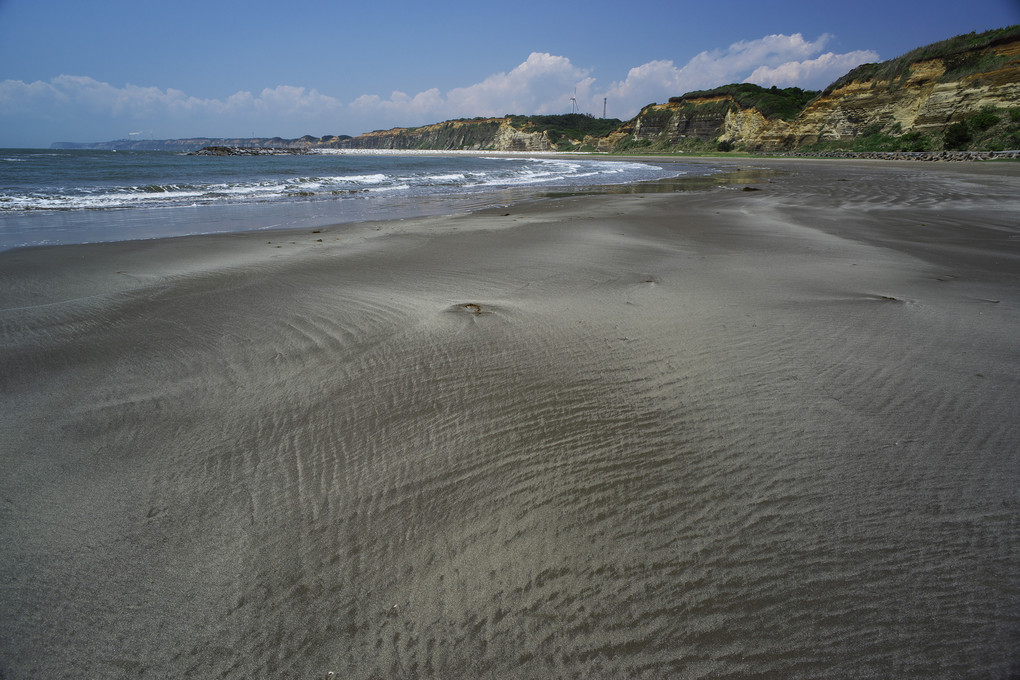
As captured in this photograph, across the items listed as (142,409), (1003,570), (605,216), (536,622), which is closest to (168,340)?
(142,409)

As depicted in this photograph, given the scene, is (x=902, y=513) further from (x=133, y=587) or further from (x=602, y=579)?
(x=133, y=587)

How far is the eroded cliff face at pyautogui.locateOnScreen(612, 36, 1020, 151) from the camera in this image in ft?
92.7

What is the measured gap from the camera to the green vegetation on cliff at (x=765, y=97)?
47125 mm

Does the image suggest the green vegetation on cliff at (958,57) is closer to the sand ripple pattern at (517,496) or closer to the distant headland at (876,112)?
the distant headland at (876,112)

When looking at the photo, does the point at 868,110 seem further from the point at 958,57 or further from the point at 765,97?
the point at 765,97

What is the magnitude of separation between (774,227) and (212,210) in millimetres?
10301

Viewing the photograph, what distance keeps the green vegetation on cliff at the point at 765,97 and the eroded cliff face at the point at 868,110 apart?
0.64 metres

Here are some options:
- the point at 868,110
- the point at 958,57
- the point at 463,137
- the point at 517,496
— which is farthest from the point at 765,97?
the point at 463,137

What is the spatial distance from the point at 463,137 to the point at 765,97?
8971cm

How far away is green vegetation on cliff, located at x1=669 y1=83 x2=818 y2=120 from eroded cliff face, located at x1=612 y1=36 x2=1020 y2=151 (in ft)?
2.11

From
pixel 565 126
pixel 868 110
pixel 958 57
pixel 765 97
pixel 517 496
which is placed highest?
pixel 565 126

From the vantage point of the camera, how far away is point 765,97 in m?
50.1

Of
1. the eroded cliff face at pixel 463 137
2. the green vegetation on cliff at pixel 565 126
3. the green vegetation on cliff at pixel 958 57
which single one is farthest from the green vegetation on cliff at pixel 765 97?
the eroded cliff face at pixel 463 137

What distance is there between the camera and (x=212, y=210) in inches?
385
